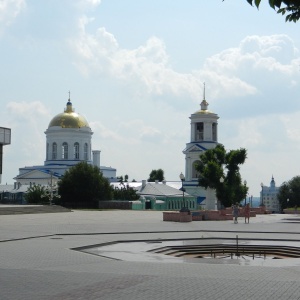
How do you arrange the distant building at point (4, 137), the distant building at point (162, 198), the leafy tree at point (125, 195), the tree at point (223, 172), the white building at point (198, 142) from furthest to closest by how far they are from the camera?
the white building at point (198, 142)
the distant building at point (162, 198)
the leafy tree at point (125, 195)
the tree at point (223, 172)
the distant building at point (4, 137)

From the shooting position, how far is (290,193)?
9750 cm

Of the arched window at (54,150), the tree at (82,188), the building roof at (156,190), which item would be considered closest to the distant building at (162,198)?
the building roof at (156,190)

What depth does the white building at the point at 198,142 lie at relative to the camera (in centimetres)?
9275

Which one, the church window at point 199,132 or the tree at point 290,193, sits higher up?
the church window at point 199,132

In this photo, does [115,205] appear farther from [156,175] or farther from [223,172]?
[156,175]

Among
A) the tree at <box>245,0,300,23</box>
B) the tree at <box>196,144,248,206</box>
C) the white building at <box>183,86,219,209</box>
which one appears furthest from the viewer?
the white building at <box>183,86,219,209</box>

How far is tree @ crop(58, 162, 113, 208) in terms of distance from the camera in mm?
73625

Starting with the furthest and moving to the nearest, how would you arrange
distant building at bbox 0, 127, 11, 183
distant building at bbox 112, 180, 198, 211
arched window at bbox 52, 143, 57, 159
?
arched window at bbox 52, 143, 57, 159, distant building at bbox 112, 180, 198, 211, distant building at bbox 0, 127, 11, 183

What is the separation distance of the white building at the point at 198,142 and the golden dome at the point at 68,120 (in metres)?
17.2

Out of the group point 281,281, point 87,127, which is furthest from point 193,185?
point 281,281

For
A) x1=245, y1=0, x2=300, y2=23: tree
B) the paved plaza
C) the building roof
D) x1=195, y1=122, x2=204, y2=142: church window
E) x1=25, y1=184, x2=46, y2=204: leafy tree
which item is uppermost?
x1=195, y1=122, x2=204, y2=142: church window

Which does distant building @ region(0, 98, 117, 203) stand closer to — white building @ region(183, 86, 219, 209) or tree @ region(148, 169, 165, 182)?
white building @ region(183, 86, 219, 209)

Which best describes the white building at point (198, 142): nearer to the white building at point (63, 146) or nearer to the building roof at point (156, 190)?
the building roof at point (156, 190)

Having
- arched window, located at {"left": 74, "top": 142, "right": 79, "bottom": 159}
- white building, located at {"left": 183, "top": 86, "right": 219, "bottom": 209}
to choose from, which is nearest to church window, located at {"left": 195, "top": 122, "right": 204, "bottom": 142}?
white building, located at {"left": 183, "top": 86, "right": 219, "bottom": 209}
